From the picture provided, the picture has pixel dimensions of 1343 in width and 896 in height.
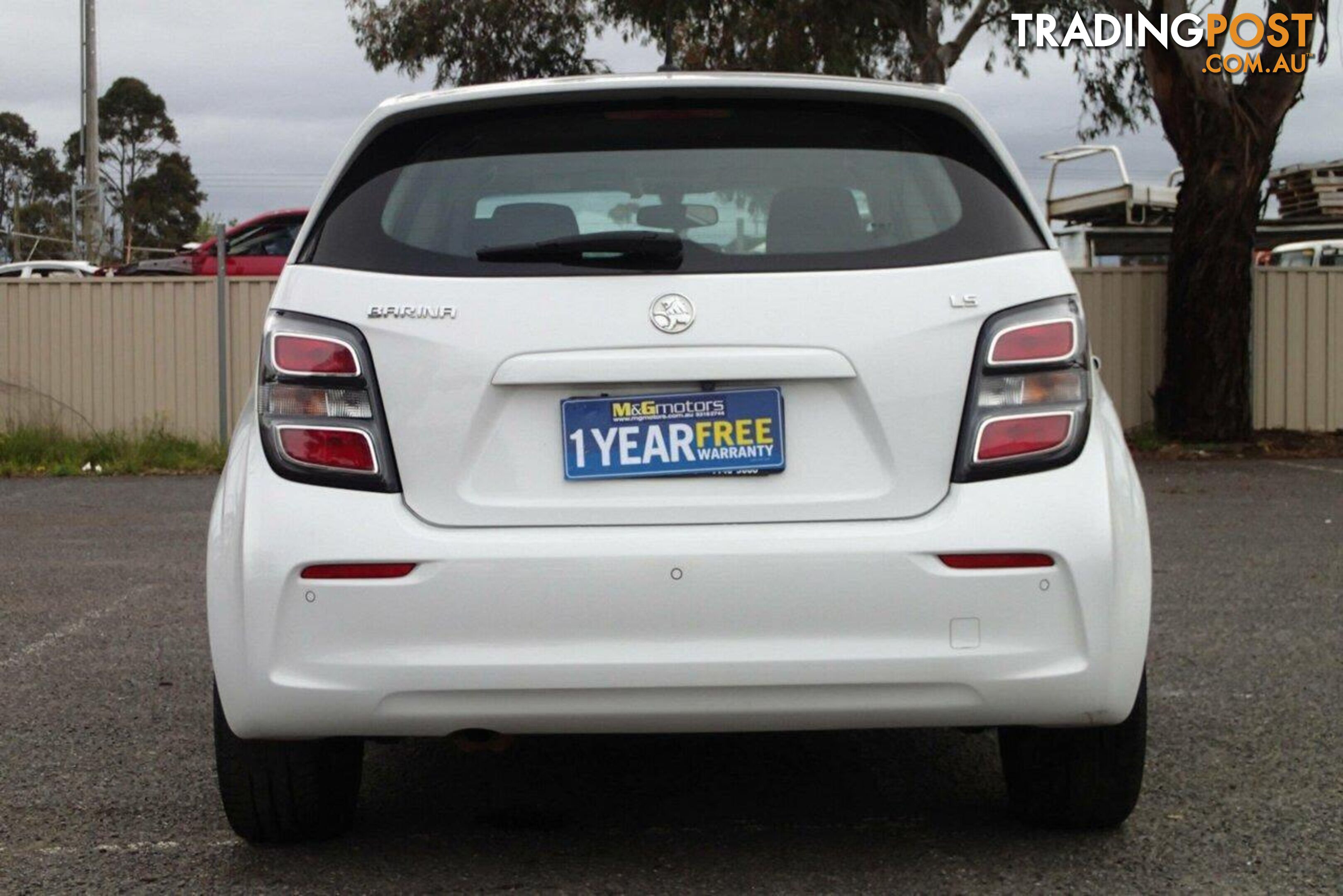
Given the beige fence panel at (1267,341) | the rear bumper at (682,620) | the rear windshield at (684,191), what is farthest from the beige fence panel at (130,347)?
the rear bumper at (682,620)

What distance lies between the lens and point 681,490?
11.0 feet

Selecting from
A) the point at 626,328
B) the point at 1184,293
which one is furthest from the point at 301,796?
the point at 1184,293

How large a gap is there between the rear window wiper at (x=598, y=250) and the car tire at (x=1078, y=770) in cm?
125

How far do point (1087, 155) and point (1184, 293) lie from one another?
3.95m

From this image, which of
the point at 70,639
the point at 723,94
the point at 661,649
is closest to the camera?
the point at 661,649

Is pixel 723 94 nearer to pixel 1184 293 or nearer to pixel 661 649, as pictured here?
pixel 661 649

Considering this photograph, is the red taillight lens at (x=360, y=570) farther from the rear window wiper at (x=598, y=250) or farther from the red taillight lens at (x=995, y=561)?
the red taillight lens at (x=995, y=561)

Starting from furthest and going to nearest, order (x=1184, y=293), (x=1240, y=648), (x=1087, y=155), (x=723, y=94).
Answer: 1. (x=1087, y=155)
2. (x=1184, y=293)
3. (x=1240, y=648)
4. (x=723, y=94)

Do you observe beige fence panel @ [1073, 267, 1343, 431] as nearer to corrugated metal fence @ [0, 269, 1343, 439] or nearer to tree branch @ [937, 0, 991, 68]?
corrugated metal fence @ [0, 269, 1343, 439]

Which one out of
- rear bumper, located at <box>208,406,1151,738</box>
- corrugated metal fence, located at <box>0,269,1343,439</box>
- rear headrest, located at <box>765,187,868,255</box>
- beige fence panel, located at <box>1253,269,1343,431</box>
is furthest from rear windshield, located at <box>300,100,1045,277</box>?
beige fence panel, located at <box>1253,269,1343,431</box>

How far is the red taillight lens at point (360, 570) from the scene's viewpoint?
3.32 m

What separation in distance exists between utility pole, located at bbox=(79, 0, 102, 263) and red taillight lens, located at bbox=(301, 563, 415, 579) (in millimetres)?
29704

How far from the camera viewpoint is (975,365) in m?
3.38

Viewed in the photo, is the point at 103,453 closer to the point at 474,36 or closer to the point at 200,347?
the point at 200,347
